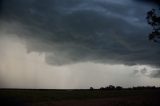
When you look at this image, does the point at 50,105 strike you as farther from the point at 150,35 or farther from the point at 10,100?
the point at 150,35

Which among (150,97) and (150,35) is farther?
(150,35)

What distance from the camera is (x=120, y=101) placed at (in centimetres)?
3159

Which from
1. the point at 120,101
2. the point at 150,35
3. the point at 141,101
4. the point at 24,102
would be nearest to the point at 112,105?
the point at 120,101

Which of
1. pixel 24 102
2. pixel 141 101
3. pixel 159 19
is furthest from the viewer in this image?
pixel 159 19

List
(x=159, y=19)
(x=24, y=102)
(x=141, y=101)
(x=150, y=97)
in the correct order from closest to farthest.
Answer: (x=24, y=102) < (x=141, y=101) < (x=150, y=97) < (x=159, y=19)

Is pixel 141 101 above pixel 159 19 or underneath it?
underneath

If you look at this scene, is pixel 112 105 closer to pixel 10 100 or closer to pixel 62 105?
pixel 62 105

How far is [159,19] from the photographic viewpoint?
41.9 m

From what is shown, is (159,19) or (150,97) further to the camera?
(159,19)

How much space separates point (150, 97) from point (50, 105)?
40.0 feet

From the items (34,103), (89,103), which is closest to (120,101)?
(89,103)

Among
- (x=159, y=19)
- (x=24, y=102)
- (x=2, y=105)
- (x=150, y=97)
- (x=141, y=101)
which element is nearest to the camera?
(x=2, y=105)

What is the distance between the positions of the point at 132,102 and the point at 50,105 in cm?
842

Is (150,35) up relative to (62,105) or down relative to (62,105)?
up
